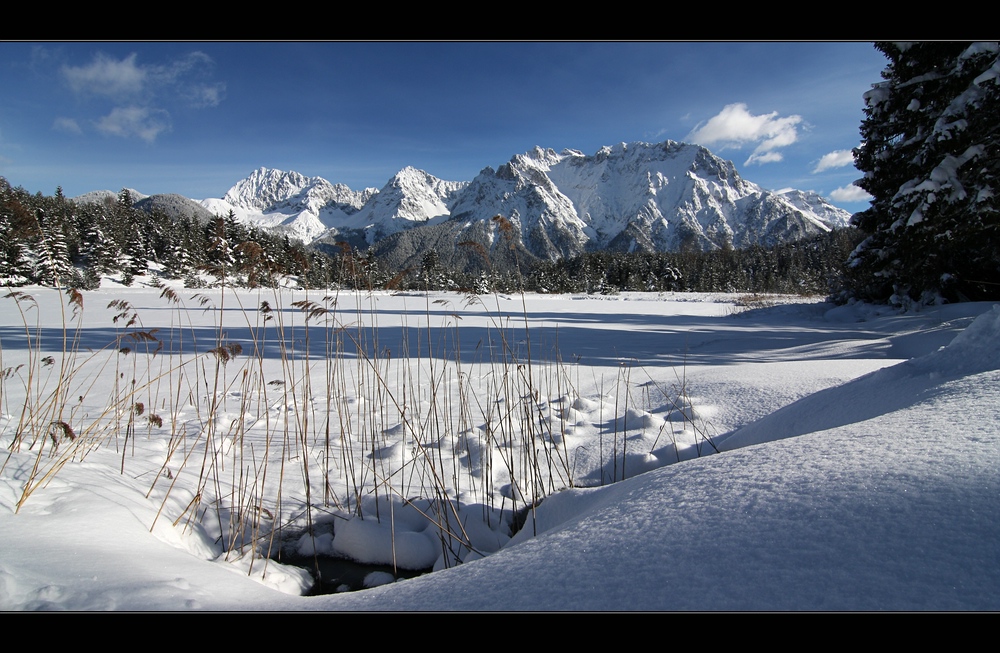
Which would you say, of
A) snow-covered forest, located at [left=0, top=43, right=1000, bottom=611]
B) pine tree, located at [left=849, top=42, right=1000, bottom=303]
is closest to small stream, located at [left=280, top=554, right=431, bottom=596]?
snow-covered forest, located at [left=0, top=43, right=1000, bottom=611]

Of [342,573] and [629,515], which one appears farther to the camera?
[342,573]

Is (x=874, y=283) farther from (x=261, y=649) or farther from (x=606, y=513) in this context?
(x=261, y=649)

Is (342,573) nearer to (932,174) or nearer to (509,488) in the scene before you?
(509,488)

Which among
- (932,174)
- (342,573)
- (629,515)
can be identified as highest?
(932,174)

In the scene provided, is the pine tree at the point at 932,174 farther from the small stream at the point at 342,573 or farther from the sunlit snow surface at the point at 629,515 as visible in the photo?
the small stream at the point at 342,573

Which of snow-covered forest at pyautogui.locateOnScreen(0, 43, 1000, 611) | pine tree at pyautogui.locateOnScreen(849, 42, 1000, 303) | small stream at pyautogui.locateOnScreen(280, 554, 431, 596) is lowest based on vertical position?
small stream at pyautogui.locateOnScreen(280, 554, 431, 596)

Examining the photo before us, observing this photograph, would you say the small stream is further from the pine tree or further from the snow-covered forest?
the pine tree

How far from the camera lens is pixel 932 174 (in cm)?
597

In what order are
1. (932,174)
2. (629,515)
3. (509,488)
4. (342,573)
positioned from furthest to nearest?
(932,174) → (509,488) → (342,573) → (629,515)

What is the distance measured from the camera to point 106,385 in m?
4.10

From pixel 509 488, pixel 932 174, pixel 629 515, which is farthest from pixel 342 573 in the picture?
pixel 932 174

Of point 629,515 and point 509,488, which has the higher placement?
point 629,515

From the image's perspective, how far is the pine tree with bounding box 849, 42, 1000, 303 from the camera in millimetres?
5578
